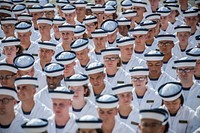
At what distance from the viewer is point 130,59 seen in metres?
8.77

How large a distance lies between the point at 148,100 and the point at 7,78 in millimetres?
3123

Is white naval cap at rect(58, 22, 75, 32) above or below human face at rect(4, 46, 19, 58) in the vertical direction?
above

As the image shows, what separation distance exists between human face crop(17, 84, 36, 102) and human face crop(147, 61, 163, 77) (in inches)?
113

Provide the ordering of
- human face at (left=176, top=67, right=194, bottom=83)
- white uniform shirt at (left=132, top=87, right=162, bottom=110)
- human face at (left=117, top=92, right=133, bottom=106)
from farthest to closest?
human face at (left=176, top=67, right=194, bottom=83), white uniform shirt at (left=132, top=87, right=162, bottom=110), human face at (left=117, top=92, right=133, bottom=106)

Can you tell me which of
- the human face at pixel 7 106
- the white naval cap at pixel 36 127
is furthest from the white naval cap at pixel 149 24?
the white naval cap at pixel 36 127

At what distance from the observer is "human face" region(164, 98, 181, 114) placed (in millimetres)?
6027

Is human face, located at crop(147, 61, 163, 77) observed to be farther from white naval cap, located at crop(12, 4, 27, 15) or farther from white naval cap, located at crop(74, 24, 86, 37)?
white naval cap, located at crop(12, 4, 27, 15)

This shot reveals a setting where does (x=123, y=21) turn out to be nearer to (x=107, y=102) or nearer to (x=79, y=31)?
(x=79, y=31)

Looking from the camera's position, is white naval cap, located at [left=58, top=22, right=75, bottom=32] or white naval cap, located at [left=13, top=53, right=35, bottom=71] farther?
white naval cap, located at [left=58, top=22, right=75, bottom=32]

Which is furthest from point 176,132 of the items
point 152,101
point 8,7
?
point 8,7

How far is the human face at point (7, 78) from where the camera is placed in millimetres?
7095

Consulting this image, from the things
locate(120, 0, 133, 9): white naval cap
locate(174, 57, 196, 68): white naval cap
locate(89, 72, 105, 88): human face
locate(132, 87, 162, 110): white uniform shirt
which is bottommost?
locate(132, 87, 162, 110): white uniform shirt

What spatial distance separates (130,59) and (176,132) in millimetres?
3032

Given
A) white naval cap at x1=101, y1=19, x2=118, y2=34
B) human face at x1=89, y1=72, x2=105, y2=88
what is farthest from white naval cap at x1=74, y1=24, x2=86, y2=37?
human face at x1=89, y1=72, x2=105, y2=88
